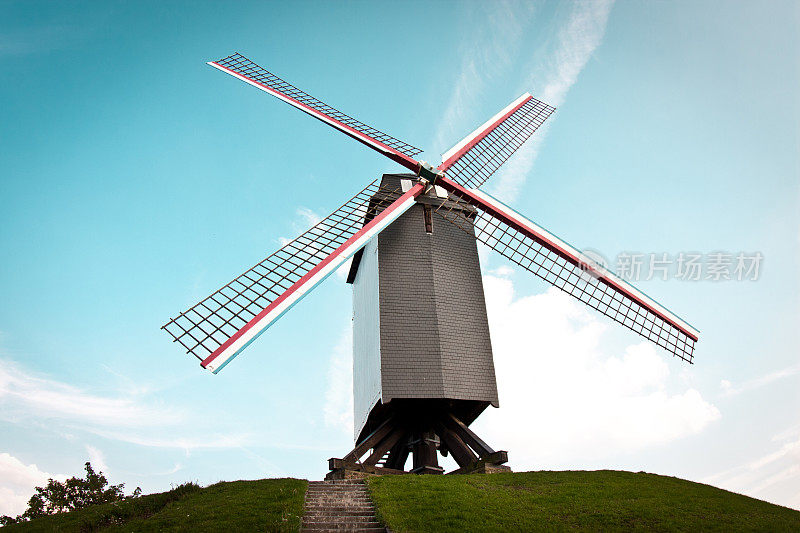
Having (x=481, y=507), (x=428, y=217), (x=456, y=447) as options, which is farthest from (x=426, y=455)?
(x=428, y=217)

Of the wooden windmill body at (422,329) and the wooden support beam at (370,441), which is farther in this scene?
the wooden windmill body at (422,329)

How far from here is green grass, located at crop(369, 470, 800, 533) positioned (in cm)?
984

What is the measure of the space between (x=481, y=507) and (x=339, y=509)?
2845 millimetres

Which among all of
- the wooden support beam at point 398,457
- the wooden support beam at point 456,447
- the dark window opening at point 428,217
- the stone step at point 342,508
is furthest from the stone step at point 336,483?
the dark window opening at point 428,217

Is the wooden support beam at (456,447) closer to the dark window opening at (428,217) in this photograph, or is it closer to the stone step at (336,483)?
the stone step at (336,483)

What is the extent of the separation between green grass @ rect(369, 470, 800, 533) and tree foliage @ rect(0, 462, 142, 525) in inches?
568

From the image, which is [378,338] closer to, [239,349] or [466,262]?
[466,262]

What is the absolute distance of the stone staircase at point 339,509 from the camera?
33.4 ft

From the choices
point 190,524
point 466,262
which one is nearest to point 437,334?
point 466,262

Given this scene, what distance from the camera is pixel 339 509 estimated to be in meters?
11.0

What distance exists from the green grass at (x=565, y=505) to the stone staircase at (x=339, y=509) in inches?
10.3

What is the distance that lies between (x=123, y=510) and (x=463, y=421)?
31.4 ft

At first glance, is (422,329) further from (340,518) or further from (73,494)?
(73,494)

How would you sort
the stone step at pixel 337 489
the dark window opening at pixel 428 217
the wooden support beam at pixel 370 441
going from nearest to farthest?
the stone step at pixel 337 489
the wooden support beam at pixel 370 441
the dark window opening at pixel 428 217
